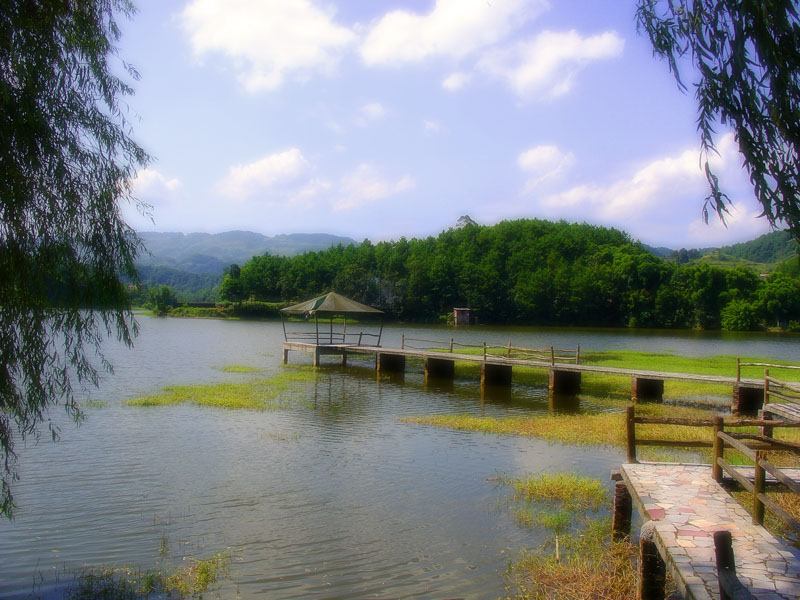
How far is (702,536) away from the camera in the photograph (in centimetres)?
707

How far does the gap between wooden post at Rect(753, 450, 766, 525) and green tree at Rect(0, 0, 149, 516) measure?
316 inches

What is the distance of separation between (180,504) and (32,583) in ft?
10.3

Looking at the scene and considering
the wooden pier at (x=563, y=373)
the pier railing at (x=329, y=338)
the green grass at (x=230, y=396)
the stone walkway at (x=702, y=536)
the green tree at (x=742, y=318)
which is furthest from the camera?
the green tree at (x=742, y=318)

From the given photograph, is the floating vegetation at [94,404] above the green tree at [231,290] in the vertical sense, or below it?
below

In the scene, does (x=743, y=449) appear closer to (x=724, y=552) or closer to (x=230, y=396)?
(x=724, y=552)

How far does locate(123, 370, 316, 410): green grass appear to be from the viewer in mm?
21031

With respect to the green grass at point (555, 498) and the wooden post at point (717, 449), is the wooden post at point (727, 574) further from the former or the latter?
the green grass at point (555, 498)

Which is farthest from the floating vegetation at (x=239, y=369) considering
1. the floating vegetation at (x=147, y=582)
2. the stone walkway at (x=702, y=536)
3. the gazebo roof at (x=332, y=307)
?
the stone walkway at (x=702, y=536)

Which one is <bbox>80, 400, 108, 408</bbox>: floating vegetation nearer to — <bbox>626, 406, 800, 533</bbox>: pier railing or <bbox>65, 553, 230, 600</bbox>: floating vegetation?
<bbox>65, 553, 230, 600</bbox>: floating vegetation

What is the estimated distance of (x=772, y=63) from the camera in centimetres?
583

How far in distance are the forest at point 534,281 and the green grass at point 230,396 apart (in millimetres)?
81107

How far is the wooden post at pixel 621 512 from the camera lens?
914 cm

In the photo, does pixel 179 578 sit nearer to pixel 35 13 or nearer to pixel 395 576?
pixel 395 576

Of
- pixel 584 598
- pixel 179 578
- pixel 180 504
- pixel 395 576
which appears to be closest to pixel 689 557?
pixel 584 598
